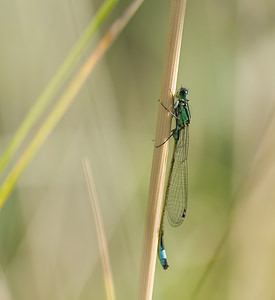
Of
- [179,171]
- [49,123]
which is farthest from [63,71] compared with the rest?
[179,171]

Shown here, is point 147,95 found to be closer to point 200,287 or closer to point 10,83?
point 10,83

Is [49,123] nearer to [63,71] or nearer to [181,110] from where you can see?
[63,71]

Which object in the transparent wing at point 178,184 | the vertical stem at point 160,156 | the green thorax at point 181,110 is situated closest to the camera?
the vertical stem at point 160,156

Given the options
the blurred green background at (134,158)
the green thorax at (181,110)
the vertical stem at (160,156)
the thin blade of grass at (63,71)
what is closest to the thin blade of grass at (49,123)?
the thin blade of grass at (63,71)

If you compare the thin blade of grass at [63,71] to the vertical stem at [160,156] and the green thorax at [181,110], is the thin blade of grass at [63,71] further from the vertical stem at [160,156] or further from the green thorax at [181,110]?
the green thorax at [181,110]

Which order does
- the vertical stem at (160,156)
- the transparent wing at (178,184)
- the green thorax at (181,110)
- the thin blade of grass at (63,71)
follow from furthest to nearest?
the transparent wing at (178,184) < the green thorax at (181,110) < the thin blade of grass at (63,71) < the vertical stem at (160,156)

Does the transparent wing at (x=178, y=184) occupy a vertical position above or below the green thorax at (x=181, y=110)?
below

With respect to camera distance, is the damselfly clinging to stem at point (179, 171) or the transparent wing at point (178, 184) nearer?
the damselfly clinging to stem at point (179, 171)

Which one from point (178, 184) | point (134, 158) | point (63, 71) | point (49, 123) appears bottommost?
point (178, 184)
